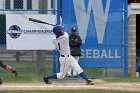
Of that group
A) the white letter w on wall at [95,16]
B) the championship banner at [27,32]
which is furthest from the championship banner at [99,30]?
the championship banner at [27,32]

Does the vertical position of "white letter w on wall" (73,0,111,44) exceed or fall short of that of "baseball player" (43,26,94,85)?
it exceeds it

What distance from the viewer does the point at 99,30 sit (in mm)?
18109

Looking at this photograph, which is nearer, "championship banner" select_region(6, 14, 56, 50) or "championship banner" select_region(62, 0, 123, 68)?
"championship banner" select_region(6, 14, 56, 50)

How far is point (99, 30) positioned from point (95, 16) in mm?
547

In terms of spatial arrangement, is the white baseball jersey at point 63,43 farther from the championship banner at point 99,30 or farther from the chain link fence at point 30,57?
the championship banner at point 99,30

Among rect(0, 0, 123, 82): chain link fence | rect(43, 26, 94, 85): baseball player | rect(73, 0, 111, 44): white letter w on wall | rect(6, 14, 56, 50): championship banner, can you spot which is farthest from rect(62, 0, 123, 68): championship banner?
rect(43, 26, 94, 85): baseball player

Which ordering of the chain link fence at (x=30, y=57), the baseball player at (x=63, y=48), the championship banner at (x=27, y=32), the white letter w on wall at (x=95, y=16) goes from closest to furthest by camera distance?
the baseball player at (x=63, y=48) < the championship banner at (x=27, y=32) < the chain link fence at (x=30, y=57) < the white letter w on wall at (x=95, y=16)

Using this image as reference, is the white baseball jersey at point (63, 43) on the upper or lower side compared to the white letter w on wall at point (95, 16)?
lower

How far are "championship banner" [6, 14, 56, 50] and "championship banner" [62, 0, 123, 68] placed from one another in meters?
0.93

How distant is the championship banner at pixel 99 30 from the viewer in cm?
1802

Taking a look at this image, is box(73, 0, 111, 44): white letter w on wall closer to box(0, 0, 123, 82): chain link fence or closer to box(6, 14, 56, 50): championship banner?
box(0, 0, 123, 82): chain link fence

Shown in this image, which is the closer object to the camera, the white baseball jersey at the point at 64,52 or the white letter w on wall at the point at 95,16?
the white baseball jersey at the point at 64,52

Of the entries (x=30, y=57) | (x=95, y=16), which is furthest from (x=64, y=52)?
(x=95, y=16)

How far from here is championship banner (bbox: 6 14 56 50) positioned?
688 inches
